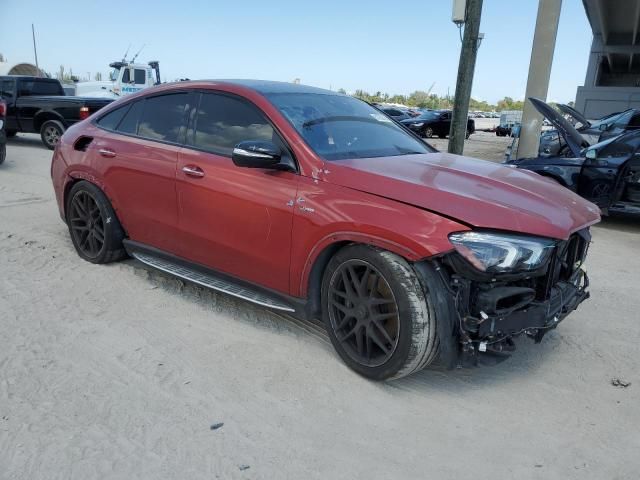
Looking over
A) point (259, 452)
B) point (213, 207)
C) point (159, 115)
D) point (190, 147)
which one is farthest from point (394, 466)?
point (159, 115)

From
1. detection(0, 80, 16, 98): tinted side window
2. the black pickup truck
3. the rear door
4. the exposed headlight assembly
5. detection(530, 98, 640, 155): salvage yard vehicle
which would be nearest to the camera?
the exposed headlight assembly

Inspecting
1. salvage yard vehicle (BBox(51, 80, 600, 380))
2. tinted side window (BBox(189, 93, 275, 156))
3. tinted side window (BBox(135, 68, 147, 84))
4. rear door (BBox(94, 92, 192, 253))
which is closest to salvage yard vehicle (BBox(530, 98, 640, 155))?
salvage yard vehicle (BBox(51, 80, 600, 380))

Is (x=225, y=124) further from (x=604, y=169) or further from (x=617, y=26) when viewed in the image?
(x=617, y=26)

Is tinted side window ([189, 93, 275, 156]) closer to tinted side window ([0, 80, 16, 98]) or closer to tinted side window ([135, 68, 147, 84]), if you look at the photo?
tinted side window ([0, 80, 16, 98])

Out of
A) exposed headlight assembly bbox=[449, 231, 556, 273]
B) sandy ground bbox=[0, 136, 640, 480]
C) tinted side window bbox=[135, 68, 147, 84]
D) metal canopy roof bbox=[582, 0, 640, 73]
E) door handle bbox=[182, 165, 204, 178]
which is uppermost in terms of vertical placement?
metal canopy roof bbox=[582, 0, 640, 73]

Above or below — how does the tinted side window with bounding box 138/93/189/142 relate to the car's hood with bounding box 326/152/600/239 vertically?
above

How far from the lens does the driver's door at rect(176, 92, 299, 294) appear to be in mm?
3252

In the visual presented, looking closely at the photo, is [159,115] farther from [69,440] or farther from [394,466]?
[394,466]

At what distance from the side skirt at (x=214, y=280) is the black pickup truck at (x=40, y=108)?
8.80m

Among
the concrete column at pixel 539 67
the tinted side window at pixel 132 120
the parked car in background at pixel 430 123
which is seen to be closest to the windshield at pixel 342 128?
the tinted side window at pixel 132 120

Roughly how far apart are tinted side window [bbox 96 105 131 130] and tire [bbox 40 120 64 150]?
28.9 ft

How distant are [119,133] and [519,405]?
364 cm

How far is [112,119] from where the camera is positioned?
180 inches

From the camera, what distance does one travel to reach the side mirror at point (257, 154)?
312 cm
